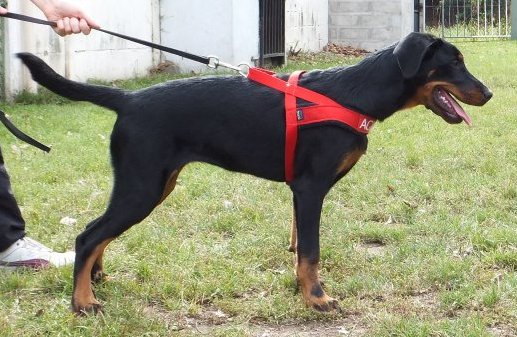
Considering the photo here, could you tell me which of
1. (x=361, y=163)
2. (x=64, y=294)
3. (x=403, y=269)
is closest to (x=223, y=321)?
(x=64, y=294)

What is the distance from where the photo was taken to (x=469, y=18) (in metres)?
27.3

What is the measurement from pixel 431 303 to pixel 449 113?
0.90 m

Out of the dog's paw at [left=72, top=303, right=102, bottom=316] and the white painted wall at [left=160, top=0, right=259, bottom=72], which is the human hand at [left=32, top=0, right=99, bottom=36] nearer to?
the dog's paw at [left=72, top=303, right=102, bottom=316]

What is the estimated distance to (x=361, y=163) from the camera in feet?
22.4

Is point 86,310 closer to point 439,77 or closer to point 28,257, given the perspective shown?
point 28,257

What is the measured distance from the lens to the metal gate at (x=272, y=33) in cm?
1423

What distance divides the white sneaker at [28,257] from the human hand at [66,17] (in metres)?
1.19

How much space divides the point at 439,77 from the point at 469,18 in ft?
80.8

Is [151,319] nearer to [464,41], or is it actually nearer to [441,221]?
[441,221]

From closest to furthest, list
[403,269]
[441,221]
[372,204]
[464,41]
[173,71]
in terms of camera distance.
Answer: [403,269] < [441,221] < [372,204] < [173,71] < [464,41]

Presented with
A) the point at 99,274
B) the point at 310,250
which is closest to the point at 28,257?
the point at 99,274

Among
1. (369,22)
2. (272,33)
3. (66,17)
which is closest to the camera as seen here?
(66,17)

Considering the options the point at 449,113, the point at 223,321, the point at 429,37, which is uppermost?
the point at 429,37

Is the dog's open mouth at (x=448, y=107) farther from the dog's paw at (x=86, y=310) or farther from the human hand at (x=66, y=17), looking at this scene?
the dog's paw at (x=86, y=310)
